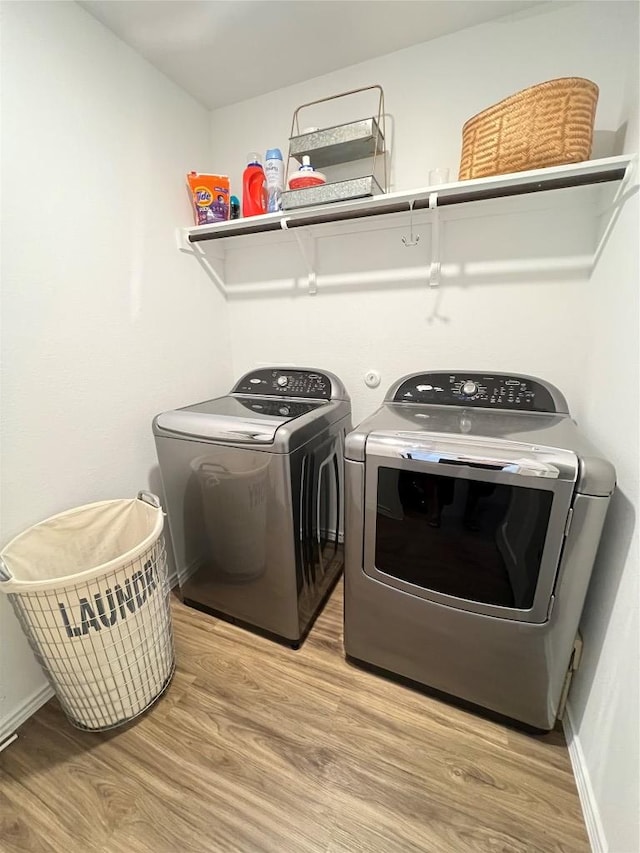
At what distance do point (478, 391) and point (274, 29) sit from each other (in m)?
1.53

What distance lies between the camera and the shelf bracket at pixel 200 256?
65.2 inches

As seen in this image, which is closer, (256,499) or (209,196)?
(256,499)

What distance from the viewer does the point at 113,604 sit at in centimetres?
105

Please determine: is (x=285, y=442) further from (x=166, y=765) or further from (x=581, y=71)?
(x=581, y=71)

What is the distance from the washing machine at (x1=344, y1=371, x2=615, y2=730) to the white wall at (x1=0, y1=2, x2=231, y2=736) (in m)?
0.99

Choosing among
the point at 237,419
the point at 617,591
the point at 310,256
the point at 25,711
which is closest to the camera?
the point at 617,591

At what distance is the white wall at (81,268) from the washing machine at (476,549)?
0.99 metres

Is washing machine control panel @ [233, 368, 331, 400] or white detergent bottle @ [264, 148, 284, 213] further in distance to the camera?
washing machine control panel @ [233, 368, 331, 400]

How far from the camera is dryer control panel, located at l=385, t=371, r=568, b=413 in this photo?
131cm

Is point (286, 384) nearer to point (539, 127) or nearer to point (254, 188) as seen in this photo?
point (254, 188)

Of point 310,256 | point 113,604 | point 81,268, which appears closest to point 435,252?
point 310,256

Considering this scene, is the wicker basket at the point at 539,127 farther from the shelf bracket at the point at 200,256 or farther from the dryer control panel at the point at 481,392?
the shelf bracket at the point at 200,256

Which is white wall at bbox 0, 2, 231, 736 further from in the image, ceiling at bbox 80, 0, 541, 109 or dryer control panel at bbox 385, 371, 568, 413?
dryer control panel at bbox 385, 371, 568, 413

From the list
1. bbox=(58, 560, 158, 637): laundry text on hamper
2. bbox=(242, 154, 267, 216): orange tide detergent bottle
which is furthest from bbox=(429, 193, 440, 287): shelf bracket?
bbox=(58, 560, 158, 637): laundry text on hamper
